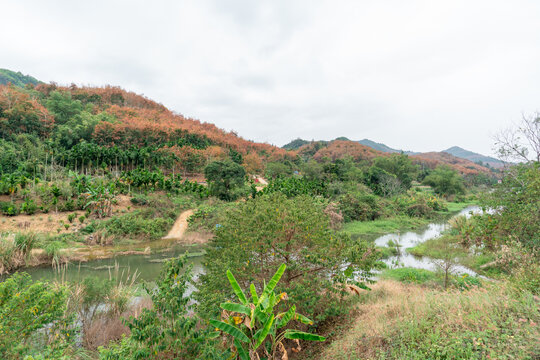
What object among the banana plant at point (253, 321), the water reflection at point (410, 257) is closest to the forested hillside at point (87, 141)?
the water reflection at point (410, 257)

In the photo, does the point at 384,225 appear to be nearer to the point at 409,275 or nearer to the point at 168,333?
the point at 409,275

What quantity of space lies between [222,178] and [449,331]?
76.3 feet

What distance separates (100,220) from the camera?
1770 cm

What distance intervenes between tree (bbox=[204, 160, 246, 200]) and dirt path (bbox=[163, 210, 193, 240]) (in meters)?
4.05

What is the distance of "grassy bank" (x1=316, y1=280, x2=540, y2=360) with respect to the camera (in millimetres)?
3070

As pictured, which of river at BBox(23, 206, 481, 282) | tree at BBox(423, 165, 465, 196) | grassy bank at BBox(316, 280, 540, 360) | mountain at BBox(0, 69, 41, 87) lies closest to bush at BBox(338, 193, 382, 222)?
river at BBox(23, 206, 481, 282)

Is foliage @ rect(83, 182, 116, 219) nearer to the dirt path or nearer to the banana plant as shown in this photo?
the dirt path

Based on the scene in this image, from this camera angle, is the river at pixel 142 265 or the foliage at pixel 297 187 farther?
the foliage at pixel 297 187

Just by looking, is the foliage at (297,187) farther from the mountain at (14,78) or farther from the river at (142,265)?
the mountain at (14,78)

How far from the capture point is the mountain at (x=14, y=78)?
2638 inches

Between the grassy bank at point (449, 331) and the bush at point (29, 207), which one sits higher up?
the grassy bank at point (449, 331)

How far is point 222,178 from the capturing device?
25.5 m

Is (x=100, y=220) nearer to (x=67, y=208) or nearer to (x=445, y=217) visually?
(x=67, y=208)

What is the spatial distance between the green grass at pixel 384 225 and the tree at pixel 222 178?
11.7 meters
